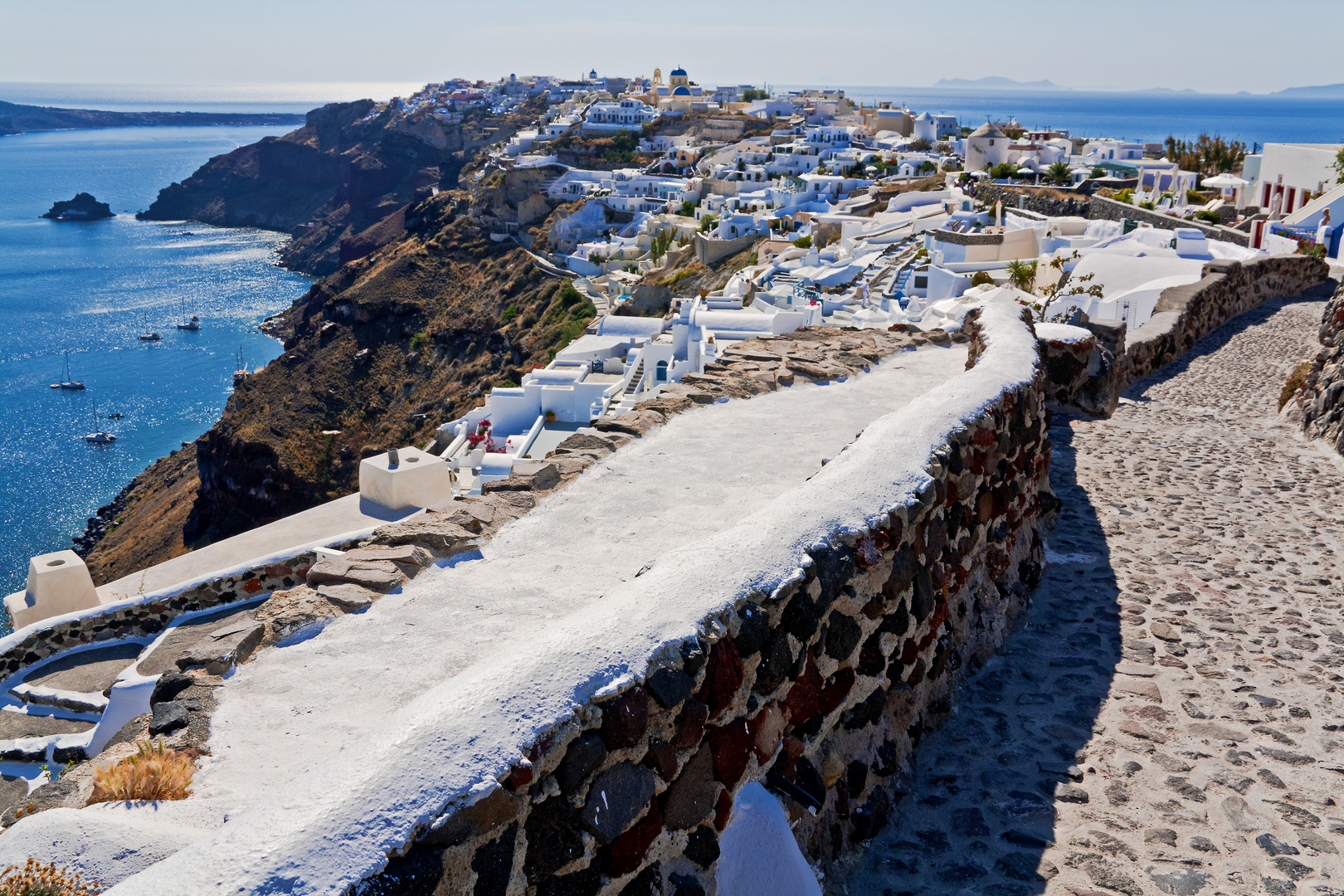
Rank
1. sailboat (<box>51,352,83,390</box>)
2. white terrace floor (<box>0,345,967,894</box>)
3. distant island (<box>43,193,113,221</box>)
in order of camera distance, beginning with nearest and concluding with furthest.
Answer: white terrace floor (<box>0,345,967,894</box>)
sailboat (<box>51,352,83,390</box>)
distant island (<box>43,193,113,221</box>)

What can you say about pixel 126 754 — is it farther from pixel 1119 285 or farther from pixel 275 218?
pixel 275 218

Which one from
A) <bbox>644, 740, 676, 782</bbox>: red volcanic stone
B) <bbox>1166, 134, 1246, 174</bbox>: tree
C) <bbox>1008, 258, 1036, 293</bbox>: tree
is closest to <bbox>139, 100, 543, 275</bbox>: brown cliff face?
<bbox>1166, 134, 1246, 174</bbox>: tree

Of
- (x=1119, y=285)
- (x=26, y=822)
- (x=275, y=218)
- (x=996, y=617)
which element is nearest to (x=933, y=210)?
(x=1119, y=285)

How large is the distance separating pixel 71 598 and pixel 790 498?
832 cm

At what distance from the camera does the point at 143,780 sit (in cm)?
219

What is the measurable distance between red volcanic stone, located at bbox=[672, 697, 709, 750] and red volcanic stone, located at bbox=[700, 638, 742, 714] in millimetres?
30

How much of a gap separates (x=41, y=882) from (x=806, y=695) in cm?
176

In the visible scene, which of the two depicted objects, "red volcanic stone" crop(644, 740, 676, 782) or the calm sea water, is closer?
"red volcanic stone" crop(644, 740, 676, 782)

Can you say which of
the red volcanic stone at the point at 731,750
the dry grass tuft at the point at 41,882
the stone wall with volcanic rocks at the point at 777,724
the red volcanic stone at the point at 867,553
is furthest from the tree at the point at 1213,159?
the dry grass tuft at the point at 41,882

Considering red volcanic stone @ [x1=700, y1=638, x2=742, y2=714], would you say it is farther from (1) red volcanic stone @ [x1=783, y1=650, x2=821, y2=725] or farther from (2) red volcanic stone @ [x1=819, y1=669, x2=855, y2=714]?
(2) red volcanic stone @ [x1=819, y1=669, x2=855, y2=714]

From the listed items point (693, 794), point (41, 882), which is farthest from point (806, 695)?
point (41, 882)

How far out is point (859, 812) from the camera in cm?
278

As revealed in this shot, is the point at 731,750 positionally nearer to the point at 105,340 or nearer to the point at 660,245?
the point at 660,245

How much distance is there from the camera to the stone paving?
263cm
